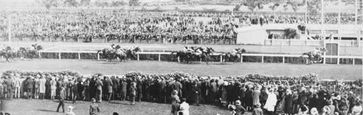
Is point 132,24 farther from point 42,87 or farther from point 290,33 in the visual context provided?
point 290,33

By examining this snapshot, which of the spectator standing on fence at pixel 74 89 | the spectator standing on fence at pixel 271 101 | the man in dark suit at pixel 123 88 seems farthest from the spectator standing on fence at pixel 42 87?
the spectator standing on fence at pixel 271 101

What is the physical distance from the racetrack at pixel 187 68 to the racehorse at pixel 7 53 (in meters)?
0.19

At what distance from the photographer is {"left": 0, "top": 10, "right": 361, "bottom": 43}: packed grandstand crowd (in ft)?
52.5

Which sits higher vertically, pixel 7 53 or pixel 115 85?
pixel 7 53

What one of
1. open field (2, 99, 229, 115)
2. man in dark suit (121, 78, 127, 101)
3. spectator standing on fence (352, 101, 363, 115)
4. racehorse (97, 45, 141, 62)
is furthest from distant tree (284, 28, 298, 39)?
man in dark suit (121, 78, 127, 101)

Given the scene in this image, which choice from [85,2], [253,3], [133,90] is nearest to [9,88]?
[133,90]

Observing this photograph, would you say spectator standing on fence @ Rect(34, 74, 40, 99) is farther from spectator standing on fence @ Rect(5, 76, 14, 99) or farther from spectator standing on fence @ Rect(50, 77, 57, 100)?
spectator standing on fence @ Rect(5, 76, 14, 99)

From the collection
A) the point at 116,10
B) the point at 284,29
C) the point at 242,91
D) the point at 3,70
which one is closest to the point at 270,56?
the point at 284,29

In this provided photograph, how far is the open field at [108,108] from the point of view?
1260 cm

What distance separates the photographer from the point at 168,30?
17109 millimetres

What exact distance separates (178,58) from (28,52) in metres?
4.12

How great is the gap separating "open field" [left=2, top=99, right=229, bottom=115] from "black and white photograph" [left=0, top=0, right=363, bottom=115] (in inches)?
0.9

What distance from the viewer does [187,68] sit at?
14.8 m

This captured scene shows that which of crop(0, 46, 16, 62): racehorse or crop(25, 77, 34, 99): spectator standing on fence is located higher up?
crop(0, 46, 16, 62): racehorse
